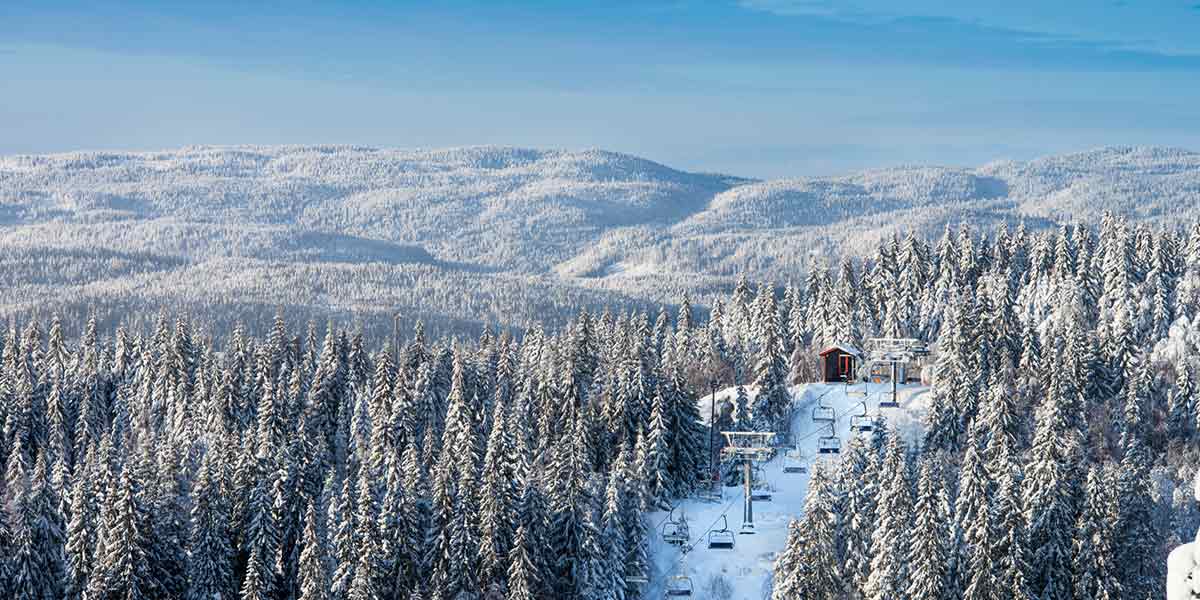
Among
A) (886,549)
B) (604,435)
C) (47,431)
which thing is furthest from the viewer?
(47,431)

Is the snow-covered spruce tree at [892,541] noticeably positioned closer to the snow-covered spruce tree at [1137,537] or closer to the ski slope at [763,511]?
the ski slope at [763,511]

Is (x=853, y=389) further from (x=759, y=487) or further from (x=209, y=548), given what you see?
(x=209, y=548)

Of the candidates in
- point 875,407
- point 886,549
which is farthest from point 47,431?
point 886,549

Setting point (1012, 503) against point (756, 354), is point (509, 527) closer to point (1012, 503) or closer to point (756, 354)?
point (1012, 503)

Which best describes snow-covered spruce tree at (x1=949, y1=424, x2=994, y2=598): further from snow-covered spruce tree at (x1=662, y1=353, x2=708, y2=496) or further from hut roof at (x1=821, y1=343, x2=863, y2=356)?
hut roof at (x1=821, y1=343, x2=863, y2=356)

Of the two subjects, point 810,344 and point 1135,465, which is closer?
point 1135,465

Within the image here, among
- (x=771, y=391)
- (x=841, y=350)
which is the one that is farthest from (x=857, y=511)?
(x=841, y=350)
